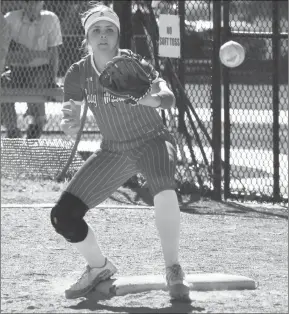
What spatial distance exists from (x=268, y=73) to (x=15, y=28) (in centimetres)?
341

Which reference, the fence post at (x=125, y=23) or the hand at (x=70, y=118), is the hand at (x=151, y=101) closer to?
the hand at (x=70, y=118)

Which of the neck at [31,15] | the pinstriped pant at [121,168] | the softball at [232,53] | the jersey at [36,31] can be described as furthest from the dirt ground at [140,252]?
the neck at [31,15]

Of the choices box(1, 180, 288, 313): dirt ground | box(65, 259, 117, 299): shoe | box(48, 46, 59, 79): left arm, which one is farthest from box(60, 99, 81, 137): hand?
box(48, 46, 59, 79): left arm

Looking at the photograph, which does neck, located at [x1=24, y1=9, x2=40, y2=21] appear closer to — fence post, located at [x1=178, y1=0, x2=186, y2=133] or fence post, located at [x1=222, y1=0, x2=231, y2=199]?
fence post, located at [x1=178, y1=0, x2=186, y2=133]

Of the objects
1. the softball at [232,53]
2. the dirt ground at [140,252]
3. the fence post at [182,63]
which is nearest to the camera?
the dirt ground at [140,252]

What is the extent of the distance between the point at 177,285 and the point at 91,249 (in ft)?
1.87

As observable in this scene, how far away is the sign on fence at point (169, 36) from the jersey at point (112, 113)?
3.62 metres

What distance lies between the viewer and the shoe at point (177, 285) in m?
5.36

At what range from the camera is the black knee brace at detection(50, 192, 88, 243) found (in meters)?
5.49

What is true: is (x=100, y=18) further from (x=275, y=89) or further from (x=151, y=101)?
(x=275, y=89)

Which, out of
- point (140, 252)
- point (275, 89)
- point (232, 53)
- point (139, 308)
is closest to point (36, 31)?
point (275, 89)

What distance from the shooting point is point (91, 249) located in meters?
5.63

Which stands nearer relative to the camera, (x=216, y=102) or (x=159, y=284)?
(x=159, y=284)

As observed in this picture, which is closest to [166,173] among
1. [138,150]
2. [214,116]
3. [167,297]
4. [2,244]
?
[138,150]
